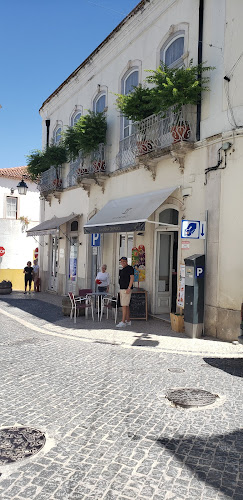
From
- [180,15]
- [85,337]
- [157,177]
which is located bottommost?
[85,337]

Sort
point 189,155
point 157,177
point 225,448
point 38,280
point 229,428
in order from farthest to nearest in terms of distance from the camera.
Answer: point 38,280, point 157,177, point 189,155, point 229,428, point 225,448

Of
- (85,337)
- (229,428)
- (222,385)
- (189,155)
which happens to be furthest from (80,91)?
(229,428)

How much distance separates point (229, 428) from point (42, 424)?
1.96 m

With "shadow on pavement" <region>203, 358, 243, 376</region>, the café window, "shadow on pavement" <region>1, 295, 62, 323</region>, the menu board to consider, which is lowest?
"shadow on pavement" <region>1, 295, 62, 323</region>

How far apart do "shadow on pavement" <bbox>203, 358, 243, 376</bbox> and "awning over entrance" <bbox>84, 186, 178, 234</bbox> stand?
403 cm

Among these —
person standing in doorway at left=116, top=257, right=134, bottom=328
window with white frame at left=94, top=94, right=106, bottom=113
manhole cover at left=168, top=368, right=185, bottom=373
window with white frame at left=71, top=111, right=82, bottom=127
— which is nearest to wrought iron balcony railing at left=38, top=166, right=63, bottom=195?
window with white frame at left=71, top=111, right=82, bottom=127

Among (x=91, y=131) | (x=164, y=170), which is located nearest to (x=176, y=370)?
(x=164, y=170)

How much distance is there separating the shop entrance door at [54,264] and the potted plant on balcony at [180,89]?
11081mm

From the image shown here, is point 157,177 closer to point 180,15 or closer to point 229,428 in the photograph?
point 180,15

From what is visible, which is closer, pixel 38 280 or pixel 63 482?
pixel 63 482

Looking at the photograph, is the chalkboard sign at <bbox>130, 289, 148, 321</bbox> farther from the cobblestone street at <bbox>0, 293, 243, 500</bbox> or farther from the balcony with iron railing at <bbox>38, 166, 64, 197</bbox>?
the balcony with iron railing at <bbox>38, 166, 64, 197</bbox>

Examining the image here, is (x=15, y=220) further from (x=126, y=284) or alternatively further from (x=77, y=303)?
(x=126, y=284)

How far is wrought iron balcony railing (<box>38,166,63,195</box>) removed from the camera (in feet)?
61.0

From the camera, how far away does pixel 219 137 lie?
30.4 feet
